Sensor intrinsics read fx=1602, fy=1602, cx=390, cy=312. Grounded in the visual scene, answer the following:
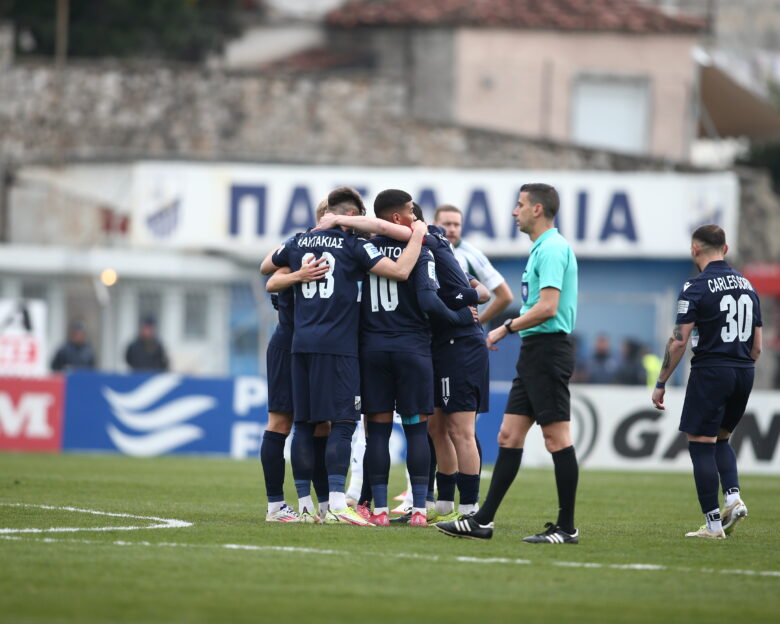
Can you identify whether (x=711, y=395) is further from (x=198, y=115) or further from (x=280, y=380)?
(x=198, y=115)

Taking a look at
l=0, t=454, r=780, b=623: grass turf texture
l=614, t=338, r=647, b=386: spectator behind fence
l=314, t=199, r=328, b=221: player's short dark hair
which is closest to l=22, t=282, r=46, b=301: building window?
l=614, t=338, r=647, b=386: spectator behind fence

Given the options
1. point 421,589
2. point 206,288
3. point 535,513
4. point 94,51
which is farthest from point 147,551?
point 94,51

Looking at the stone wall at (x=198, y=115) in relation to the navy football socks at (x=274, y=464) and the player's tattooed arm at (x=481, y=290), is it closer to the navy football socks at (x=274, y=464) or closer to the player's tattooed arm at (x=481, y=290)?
the player's tattooed arm at (x=481, y=290)

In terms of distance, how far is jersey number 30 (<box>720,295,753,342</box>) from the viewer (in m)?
10.5

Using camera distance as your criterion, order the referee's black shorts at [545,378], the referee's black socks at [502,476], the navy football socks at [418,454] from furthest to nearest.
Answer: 1. the navy football socks at [418,454]
2. the referee's black socks at [502,476]
3. the referee's black shorts at [545,378]

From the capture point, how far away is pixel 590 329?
2956 centimetres

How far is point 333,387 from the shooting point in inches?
414

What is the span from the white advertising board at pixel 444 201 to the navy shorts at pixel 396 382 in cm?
1918

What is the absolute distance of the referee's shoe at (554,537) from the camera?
31.7 ft

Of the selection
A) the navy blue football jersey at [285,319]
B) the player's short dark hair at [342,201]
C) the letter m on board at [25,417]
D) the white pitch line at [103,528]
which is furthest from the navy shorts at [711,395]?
the letter m on board at [25,417]

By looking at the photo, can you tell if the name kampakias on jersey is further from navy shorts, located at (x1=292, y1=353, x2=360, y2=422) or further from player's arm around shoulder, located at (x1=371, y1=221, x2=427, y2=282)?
navy shorts, located at (x1=292, y1=353, x2=360, y2=422)

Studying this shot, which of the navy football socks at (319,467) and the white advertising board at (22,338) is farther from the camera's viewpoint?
the white advertising board at (22,338)

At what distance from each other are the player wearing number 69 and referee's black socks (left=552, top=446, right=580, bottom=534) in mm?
1223

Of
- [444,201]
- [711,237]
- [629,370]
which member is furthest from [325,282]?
[444,201]
